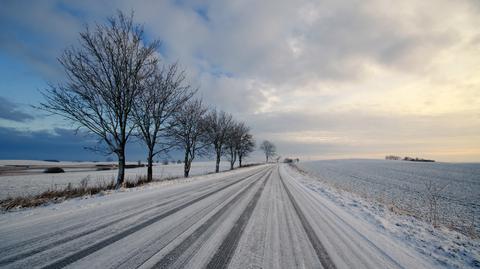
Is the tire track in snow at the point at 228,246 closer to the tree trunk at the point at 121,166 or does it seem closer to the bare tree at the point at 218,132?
the tree trunk at the point at 121,166

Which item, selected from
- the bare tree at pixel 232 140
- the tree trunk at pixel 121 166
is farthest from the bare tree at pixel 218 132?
the tree trunk at pixel 121 166

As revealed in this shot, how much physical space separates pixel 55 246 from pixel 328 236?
5239 mm

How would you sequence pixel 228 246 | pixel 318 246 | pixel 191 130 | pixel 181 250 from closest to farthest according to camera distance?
pixel 181 250
pixel 228 246
pixel 318 246
pixel 191 130

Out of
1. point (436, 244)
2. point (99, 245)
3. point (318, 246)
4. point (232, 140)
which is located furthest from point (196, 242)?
point (232, 140)

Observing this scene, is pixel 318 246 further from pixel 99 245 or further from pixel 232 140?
pixel 232 140

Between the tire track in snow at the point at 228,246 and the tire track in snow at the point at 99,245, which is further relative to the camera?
the tire track in snow at the point at 228,246

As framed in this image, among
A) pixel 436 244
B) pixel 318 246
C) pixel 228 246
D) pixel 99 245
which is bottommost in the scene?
pixel 436 244

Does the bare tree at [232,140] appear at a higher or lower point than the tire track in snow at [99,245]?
higher

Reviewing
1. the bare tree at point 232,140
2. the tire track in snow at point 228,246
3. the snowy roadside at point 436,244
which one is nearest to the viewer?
the tire track in snow at point 228,246

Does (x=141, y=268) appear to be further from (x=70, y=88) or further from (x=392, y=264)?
(x=70, y=88)

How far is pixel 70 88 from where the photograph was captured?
1288 cm

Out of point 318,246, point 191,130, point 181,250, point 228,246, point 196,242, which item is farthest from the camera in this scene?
point 191,130

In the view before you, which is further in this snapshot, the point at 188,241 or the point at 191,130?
the point at 191,130

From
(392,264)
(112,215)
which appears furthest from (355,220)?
(112,215)
